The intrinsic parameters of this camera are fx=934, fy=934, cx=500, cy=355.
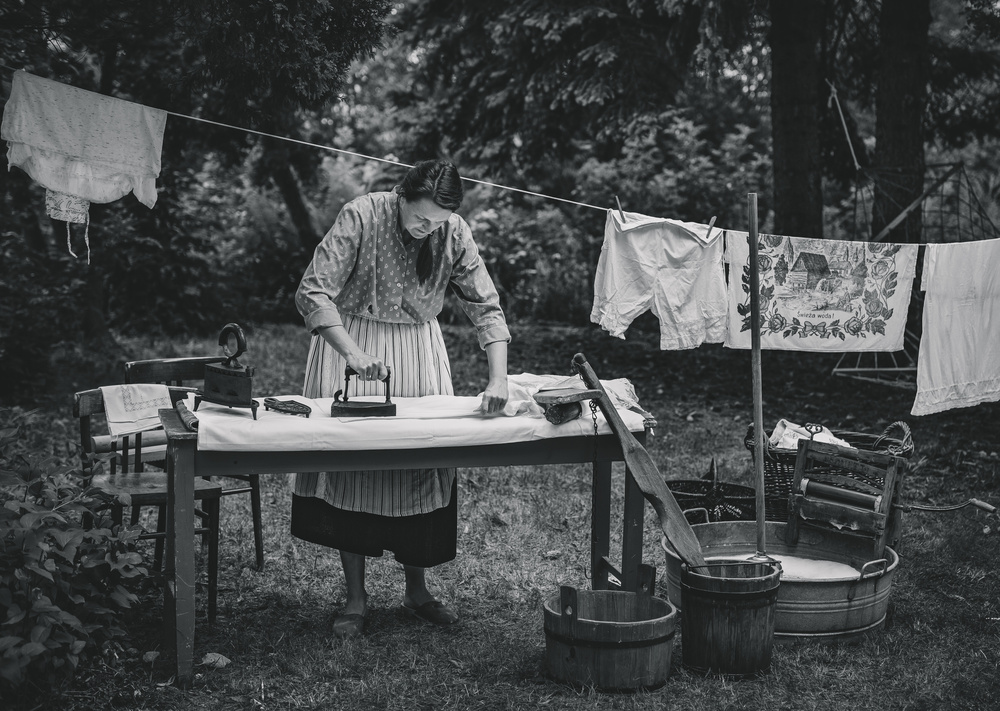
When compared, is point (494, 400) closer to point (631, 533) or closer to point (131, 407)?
point (631, 533)

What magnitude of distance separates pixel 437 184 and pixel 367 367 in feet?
2.58

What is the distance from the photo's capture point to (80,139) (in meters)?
4.32

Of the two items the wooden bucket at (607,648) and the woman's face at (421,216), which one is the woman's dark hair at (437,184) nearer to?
the woman's face at (421,216)

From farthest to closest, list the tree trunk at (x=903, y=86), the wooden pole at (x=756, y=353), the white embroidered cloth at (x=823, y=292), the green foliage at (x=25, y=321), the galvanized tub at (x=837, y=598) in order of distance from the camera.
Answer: the tree trunk at (x=903, y=86)
the green foliage at (x=25, y=321)
the white embroidered cloth at (x=823, y=292)
the galvanized tub at (x=837, y=598)
the wooden pole at (x=756, y=353)

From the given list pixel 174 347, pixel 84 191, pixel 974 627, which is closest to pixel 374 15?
pixel 84 191

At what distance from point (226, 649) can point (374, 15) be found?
2954 mm

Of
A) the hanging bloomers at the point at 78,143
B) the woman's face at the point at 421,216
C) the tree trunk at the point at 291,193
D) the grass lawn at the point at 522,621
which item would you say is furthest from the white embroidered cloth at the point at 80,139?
the tree trunk at the point at 291,193

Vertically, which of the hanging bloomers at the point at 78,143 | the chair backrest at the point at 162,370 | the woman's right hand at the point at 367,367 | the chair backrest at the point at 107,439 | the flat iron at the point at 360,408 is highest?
the hanging bloomers at the point at 78,143

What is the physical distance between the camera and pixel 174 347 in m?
11.8

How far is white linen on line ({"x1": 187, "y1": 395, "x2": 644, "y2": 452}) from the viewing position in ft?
10.8

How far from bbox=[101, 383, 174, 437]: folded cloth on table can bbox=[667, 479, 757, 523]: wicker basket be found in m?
2.48

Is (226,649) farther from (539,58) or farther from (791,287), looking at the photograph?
(539,58)

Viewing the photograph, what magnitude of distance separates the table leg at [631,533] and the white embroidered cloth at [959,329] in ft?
10.2

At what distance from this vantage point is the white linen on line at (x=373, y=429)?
328cm
